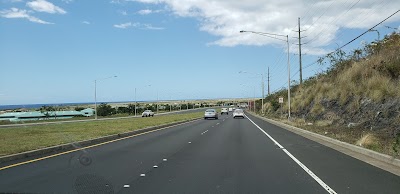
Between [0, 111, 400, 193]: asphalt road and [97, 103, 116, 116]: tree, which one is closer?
[0, 111, 400, 193]: asphalt road

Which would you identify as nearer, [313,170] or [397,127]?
[313,170]

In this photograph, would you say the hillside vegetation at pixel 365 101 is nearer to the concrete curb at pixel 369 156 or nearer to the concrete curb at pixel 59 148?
the concrete curb at pixel 369 156

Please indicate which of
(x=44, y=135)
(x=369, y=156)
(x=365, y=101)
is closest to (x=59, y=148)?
(x=44, y=135)

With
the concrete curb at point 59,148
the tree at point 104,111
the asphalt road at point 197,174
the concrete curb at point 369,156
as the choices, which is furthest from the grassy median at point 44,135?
the tree at point 104,111

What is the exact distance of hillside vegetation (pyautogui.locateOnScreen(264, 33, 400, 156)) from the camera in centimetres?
2153

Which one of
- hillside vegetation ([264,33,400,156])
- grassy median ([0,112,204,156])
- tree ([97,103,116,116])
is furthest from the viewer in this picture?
tree ([97,103,116,116])

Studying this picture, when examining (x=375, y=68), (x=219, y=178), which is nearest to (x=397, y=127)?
(x=375, y=68)

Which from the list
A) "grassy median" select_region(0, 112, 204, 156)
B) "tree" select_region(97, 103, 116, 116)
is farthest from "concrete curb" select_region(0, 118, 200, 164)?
"tree" select_region(97, 103, 116, 116)

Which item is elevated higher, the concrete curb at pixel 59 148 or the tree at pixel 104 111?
the tree at pixel 104 111

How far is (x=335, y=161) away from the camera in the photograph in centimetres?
1341

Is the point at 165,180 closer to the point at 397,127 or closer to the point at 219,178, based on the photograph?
the point at 219,178

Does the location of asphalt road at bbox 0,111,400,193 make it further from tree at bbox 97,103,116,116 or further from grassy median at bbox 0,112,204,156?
tree at bbox 97,103,116,116

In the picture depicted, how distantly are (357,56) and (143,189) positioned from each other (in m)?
39.6

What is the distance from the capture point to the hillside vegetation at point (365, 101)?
70.6 ft
